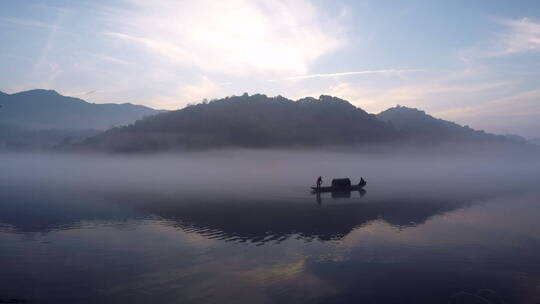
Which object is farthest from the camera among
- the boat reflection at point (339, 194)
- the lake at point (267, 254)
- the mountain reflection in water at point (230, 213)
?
the boat reflection at point (339, 194)

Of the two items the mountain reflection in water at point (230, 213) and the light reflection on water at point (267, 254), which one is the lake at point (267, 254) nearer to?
the light reflection on water at point (267, 254)

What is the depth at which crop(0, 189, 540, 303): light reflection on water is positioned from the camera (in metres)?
24.8

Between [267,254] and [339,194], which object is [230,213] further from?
[339,194]

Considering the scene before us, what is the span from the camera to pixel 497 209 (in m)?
60.8

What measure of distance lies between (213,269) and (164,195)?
172ft

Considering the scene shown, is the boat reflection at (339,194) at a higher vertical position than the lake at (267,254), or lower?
higher

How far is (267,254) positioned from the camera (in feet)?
108

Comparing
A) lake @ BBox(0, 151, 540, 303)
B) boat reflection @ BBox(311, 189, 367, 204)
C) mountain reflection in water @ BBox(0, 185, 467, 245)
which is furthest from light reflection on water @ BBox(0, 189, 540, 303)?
boat reflection @ BBox(311, 189, 367, 204)

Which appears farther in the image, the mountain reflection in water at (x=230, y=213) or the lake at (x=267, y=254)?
the mountain reflection in water at (x=230, y=213)

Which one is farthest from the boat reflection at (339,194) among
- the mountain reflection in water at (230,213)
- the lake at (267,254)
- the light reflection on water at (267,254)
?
the light reflection on water at (267,254)

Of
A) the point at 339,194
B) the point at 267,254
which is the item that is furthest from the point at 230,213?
the point at 339,194

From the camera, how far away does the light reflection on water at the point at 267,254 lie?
2477cm

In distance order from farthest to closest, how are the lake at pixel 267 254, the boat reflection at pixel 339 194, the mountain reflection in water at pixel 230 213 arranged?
the boat reflection at pixel 339 194 → the mountain reflection in water at pixel 230 213 → the lake at pixel 267 254

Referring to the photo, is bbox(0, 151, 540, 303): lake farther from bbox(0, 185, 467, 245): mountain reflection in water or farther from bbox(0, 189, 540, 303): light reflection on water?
bbox(0, 185, 467, 245): mountain reflection in water
